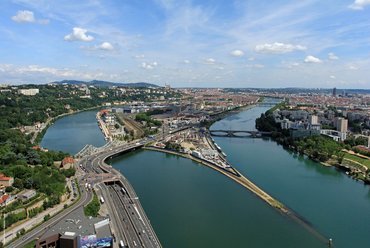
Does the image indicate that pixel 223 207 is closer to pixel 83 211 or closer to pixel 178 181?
pixel 178 181

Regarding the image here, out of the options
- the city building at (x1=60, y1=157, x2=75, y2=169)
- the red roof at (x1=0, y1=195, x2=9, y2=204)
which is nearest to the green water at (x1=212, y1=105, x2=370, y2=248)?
the city building at (x1=60, y1=157, x2=75, y2=169)

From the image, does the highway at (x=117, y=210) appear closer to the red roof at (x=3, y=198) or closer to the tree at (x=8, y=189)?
the red roof at (x=3, y=198)

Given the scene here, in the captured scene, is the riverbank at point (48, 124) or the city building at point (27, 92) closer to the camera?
the riverbank at point (48, 124)

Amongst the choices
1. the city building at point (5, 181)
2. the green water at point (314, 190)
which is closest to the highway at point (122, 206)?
the city building at point (5, 181)

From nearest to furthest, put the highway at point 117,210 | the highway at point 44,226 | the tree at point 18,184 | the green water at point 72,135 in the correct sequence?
the highway at point 44,226
the highway at point 117,210
the tree at point 18,184
the green water at point 72,135

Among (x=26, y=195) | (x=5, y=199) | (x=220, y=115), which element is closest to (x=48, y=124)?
(x=220, y=115)

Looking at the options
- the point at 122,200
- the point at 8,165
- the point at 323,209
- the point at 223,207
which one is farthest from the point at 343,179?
the point at 8,165

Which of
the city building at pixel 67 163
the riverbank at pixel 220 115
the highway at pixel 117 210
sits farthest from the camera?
the riverbank at pixel 220 115

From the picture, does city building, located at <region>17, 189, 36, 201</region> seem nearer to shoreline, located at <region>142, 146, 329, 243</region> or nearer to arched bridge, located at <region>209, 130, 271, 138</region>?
shoreline, located at <region>142, 146, 329, 243</region>

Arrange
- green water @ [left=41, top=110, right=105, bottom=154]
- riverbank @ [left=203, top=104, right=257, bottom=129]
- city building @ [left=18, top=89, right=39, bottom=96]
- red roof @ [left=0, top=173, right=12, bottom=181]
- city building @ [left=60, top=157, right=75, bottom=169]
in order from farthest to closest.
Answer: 1. city building @ [left=18, top=89, right=39, bottom=96]
2. riverbank @ [left=203, top=104, right=257, bottom=129]
3. green water @ [left=41, top=110, right=105, bottom=154]
4. city building @ [left=60, top=157, right=75, bottom=169]
5. red roof @ [left=0, top=173, right=12, bottom=181]

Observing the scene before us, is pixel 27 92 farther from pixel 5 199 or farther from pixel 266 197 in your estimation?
pixel 266 197
